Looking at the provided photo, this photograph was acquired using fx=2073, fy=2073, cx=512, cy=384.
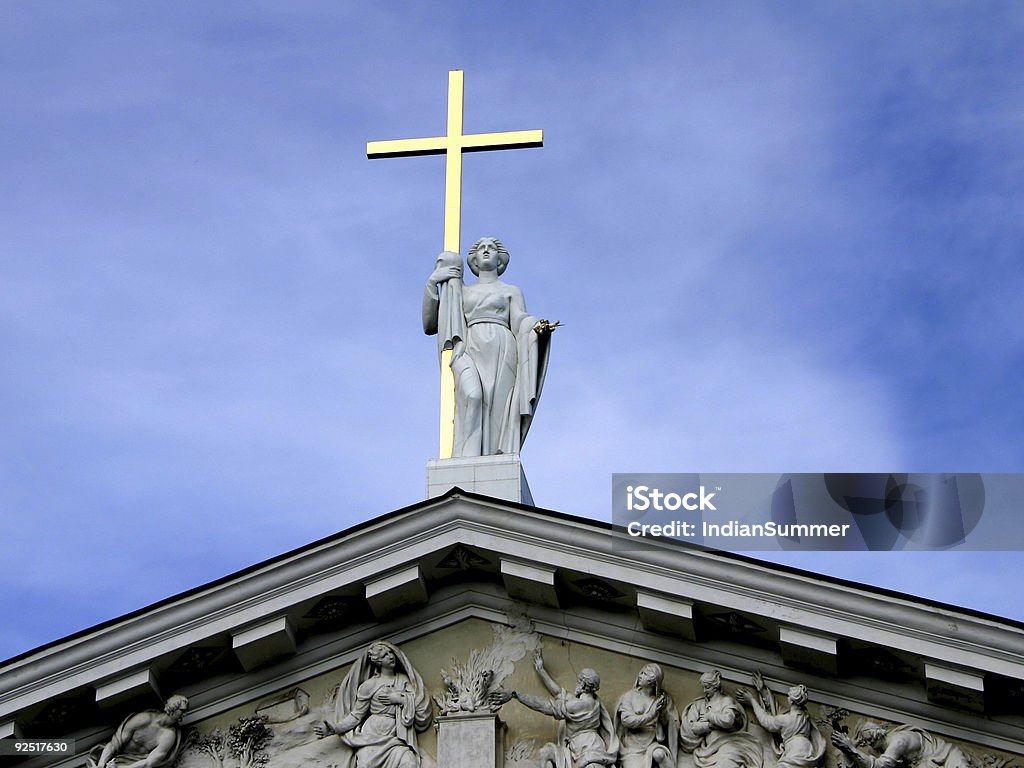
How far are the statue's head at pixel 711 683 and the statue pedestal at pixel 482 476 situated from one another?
2.73 metres

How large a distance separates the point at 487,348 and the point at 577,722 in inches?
171

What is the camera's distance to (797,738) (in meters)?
16.9

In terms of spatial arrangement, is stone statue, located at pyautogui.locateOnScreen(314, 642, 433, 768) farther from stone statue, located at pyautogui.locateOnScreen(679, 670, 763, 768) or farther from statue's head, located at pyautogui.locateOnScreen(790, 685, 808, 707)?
statue's head, located at pyautogui.locateOnScreen(790, 685, 808, 707)

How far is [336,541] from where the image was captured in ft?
58.9

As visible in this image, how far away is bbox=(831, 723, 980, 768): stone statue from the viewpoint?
16.7 metres

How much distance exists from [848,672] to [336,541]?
4500 millimetres

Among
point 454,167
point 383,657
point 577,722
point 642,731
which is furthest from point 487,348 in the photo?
point 642,731

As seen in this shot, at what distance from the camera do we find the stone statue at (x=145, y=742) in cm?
1770

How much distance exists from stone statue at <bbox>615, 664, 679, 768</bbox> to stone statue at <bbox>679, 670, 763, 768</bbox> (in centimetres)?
13

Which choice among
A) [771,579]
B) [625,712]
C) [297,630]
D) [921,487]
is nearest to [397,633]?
[297,630]

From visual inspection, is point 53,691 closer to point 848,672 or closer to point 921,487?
point 848,672

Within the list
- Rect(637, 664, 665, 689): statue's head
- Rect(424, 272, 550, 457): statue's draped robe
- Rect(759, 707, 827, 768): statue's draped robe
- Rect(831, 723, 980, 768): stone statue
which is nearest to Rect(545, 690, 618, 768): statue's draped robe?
Rect(637, 664, 665, 689): statue's head

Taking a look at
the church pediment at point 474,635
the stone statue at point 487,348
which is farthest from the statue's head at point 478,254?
the church pediment at point 474,635

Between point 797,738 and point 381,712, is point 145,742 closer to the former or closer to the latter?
point 381,712
